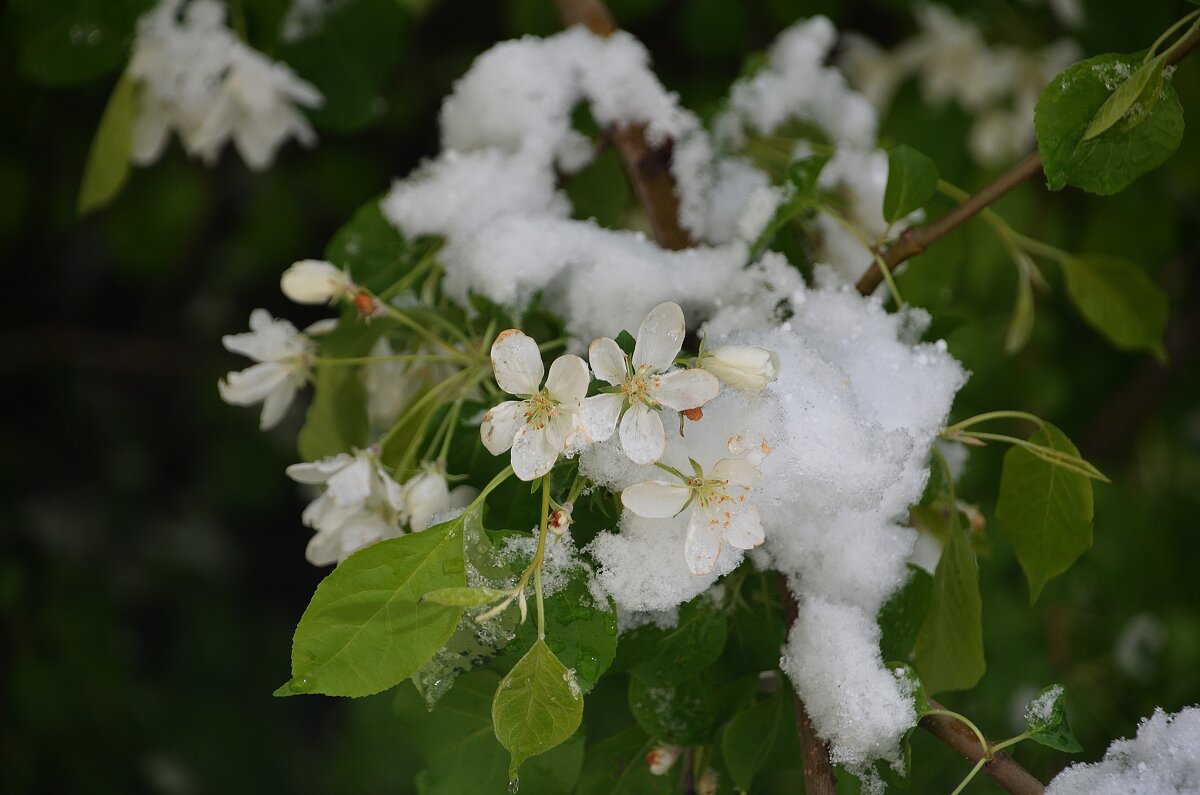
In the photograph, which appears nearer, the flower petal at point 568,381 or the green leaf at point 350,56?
the flower petal at point 568,381

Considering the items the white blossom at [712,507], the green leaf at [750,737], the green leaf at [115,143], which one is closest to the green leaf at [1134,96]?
the white blossom at [712,507]

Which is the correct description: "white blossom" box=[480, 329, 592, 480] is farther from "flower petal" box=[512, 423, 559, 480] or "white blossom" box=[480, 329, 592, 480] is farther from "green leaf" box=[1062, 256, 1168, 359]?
"green leaf" box=[1062, 256, 1168, 359]

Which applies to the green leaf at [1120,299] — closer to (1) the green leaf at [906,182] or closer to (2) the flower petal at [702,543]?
(1) the green leaf at [906,182]

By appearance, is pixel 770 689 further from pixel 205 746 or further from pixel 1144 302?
pixel 205 746

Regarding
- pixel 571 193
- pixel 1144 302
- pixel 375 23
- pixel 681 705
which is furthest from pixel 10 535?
pixel 1144 302

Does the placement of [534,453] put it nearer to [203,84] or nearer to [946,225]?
[946,225]
